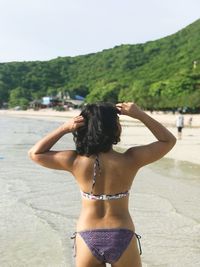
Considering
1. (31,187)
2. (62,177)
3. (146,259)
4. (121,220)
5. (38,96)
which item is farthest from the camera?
(38,96)

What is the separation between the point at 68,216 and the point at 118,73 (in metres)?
128

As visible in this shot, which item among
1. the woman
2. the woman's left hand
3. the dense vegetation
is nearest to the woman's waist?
the woman

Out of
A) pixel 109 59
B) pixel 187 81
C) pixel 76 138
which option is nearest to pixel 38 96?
pixel 109 59

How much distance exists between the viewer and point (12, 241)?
682 centimetres

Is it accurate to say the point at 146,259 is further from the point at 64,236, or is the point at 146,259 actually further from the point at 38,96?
the point at 38,96

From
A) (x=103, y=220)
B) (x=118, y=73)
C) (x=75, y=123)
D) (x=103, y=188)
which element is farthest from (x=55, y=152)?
(x=118, y=73)

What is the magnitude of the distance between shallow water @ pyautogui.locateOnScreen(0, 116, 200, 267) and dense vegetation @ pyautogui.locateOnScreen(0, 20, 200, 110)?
59.3 metres

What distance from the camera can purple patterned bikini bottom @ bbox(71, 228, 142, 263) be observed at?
2770mm

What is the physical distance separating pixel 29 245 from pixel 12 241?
34cm

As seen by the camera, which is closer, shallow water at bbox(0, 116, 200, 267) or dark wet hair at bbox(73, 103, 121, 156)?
dark wet hair at bbox(73, 103, 121, 156)

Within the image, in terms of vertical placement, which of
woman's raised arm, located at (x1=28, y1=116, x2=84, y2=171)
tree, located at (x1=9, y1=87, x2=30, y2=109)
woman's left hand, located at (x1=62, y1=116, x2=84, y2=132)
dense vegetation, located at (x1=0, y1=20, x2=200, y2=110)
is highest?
woman's left hand, located at (x1=62, y1=116, x2=84, y2=132)

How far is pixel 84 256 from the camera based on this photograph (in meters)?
2.77

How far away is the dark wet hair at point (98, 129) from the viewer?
274 cm

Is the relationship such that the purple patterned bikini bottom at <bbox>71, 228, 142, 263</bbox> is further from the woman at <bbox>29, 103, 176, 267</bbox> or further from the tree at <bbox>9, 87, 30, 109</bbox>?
the tree at <bbox>9, 87, 30, 109</bbox>
